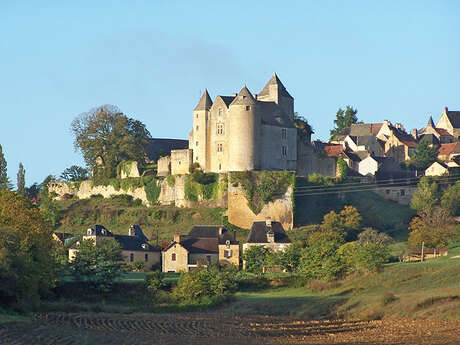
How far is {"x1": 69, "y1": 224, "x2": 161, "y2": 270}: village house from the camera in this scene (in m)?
83.9

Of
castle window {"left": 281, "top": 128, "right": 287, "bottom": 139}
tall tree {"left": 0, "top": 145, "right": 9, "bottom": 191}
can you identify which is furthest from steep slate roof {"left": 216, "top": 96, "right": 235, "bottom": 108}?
tall tree {"left": 0, "top": 145, "right": 9, "bottom": 191}

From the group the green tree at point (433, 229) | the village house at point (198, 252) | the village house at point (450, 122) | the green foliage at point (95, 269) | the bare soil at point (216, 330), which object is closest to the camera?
the bare soil at point (216, 330)

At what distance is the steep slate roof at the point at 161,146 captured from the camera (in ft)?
354

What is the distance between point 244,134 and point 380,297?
3264cm

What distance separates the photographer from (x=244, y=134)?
90875 millimetres

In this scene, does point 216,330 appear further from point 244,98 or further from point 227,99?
point 227,99

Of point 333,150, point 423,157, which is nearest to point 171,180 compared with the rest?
point 333,150

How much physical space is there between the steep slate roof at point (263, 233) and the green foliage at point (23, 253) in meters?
19.0

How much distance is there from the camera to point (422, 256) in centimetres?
7769

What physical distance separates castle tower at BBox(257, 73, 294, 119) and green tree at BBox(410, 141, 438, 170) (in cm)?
1552

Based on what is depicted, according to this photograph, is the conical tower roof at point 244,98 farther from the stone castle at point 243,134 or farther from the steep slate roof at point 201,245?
the steep slate roof at point 201,245

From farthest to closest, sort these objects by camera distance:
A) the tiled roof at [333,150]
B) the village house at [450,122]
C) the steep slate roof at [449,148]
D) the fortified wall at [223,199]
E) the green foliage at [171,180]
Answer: the village house at [450,122]
the steep slate roof at [449,148]
the tiled roof at [333,150]
the green foliage at [171,180]
the fortified wall at [223,199]

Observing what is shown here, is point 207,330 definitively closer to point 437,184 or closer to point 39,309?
point 39,309

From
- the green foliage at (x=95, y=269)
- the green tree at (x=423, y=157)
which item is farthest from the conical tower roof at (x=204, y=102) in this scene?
the green tree at (x=423, y=157)
